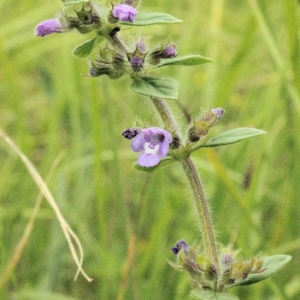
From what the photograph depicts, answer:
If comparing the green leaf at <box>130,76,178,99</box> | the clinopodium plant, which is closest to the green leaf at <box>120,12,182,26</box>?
the clinopodium plant

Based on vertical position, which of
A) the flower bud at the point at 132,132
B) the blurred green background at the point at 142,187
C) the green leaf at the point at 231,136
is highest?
the flower bud at the point at 132,132

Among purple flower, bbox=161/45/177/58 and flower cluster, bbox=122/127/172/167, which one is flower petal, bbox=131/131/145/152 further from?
purple flower, bbox=161/45/177/58

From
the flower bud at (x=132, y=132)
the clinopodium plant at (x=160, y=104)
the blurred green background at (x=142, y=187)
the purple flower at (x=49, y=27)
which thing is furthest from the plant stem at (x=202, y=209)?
the purple flower at (x=49, y=27)

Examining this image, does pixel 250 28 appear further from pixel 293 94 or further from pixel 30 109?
pixel 30 109

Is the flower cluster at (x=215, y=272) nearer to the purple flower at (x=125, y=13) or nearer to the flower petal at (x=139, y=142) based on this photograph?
the flower petal at (x=139, y=142)

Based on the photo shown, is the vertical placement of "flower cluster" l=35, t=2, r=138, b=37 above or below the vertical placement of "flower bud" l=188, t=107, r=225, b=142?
above

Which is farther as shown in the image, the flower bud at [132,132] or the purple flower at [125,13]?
the flower bud at [132,132]

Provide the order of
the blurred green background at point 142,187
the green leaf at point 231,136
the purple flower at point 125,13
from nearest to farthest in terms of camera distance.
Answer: the purple flower at point 125,13, the green leaf at point 231,136, the blurred green background at point 142,187

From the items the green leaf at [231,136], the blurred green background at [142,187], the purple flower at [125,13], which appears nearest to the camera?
the purple flower at [125,13]
